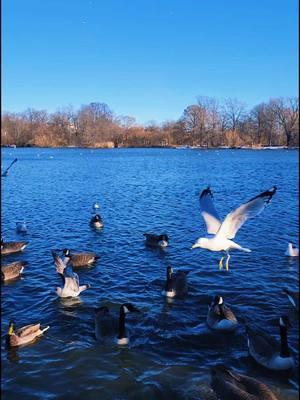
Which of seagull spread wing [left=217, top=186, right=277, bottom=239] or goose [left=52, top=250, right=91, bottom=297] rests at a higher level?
seagull spread wing [left=217, top=186, right=277, bottom=239]

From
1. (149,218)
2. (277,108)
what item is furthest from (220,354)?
(277,108)

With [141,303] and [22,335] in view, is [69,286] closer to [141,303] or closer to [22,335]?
[141,303]

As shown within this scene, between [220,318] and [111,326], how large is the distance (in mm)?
2273

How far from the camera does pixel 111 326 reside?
9.16 metres

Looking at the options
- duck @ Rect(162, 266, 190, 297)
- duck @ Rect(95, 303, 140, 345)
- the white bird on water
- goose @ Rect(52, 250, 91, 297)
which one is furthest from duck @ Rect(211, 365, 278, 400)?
goose @ Rect(52, 250, 91, 297)

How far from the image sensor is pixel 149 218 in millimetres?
21422

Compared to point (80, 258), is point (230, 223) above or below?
above

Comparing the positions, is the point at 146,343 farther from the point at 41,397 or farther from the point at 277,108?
the point at 277,108

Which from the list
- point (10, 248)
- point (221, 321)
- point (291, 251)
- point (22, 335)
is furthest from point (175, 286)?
point (10, 248)

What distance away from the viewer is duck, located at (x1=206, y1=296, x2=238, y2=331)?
29.7 feet

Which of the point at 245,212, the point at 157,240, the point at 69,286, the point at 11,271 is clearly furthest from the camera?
the point at 157,240

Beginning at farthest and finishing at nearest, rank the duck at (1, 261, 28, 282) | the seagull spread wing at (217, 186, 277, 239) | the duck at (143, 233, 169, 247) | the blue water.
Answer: the duck at (143, 233, 169, 247) → the duck at (1, 261, 28, 282) → the blue water → the seagull spread wing at (217, 186, 277, 239)

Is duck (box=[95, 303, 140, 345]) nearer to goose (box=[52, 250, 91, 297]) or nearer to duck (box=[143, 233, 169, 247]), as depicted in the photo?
goose (box=[52, 250, 91, 297])

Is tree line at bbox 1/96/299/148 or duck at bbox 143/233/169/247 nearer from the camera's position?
duck at bbox 143/233/169/247
